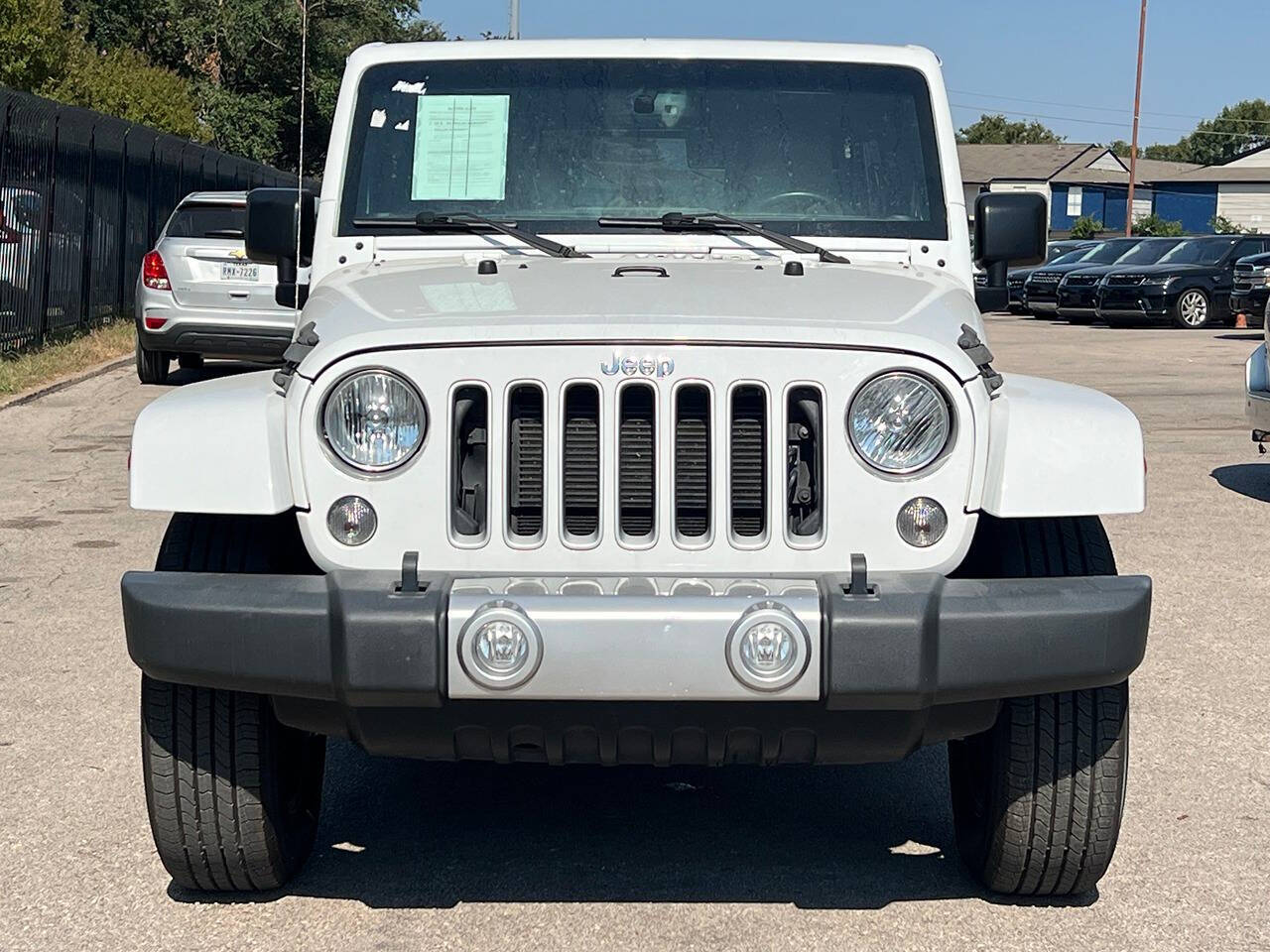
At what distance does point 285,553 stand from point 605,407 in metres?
0.83

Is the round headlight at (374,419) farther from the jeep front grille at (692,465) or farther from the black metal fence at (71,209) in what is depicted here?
the black metal fence at (71,209)

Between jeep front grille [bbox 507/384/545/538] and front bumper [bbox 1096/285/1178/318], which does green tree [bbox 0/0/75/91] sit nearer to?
front bumper [bbox 1096/285/1178/318]

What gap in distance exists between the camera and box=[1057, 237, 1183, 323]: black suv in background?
29.3 m

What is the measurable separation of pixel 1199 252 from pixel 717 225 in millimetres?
25139

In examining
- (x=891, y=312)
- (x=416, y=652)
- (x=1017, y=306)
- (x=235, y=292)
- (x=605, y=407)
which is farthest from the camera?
(x=1017, y=306)

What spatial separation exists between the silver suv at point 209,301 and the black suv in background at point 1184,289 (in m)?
16.1

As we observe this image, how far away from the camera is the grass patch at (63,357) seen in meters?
15.5

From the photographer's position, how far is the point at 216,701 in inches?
154

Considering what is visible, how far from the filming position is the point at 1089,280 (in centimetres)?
2961

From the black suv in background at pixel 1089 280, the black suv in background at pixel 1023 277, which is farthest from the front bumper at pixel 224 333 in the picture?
the black suv in background at pixel 1023 277

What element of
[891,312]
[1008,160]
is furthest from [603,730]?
[1008,160]

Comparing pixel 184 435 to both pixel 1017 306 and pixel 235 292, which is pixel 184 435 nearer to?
pixel 235 292

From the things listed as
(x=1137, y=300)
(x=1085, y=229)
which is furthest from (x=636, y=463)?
(x=1085, y=229)

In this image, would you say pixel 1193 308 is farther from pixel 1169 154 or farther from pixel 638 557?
pixel 1169 154
